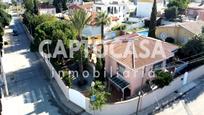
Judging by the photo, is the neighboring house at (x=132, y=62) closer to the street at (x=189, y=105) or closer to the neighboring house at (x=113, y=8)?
the street at (x=189, y=105)

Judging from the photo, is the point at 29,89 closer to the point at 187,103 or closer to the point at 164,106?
the point at 164,106

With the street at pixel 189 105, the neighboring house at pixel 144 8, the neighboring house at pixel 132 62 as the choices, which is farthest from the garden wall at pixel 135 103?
the neighboring house at pixel 144 8

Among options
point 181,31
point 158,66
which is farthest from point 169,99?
point 181,31

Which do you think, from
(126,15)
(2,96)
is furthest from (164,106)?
(126,15)

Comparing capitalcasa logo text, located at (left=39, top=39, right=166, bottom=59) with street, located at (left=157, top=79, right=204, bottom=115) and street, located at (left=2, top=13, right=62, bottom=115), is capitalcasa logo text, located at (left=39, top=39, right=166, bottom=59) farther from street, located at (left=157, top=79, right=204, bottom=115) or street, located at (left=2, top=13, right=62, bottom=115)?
street, located at (left=157, top=79, right=204, bottom=115)

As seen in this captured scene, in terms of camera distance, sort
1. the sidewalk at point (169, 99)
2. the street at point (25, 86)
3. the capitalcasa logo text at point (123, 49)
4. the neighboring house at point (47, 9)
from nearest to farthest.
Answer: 1. the sidewalk at point (169, 99)
2. the street at point (25, 86)
3. the capitalcasa logo text at point (123, 49)
4. the neighboring house at point (47, 9)

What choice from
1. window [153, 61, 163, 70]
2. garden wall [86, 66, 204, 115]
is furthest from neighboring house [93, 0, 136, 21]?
garden wall [86, 66, 204, 115]
